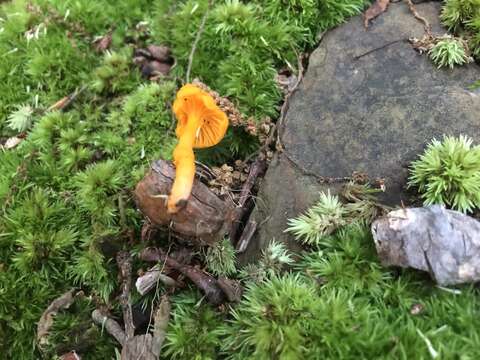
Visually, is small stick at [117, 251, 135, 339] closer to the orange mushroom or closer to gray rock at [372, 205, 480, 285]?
A: the orange mushroom

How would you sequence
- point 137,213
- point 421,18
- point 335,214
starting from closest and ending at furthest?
point 335,214, point 137,213, point 421,18

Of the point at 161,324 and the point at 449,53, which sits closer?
the point at 161,324

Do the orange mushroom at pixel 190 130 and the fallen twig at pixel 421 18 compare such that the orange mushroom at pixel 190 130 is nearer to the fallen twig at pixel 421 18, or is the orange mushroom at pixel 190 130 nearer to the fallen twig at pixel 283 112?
the fallen twig at pixel 283 112

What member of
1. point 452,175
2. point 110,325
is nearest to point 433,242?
point 452,175

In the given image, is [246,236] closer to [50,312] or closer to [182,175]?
[182,175]

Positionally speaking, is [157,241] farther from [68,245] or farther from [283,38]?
[283,38]

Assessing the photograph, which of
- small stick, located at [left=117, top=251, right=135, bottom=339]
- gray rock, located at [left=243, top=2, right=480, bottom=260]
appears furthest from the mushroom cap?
small stick, located at [left=117, top=251, right=135, bottom=339]

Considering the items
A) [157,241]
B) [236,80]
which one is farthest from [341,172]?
[157,241]
